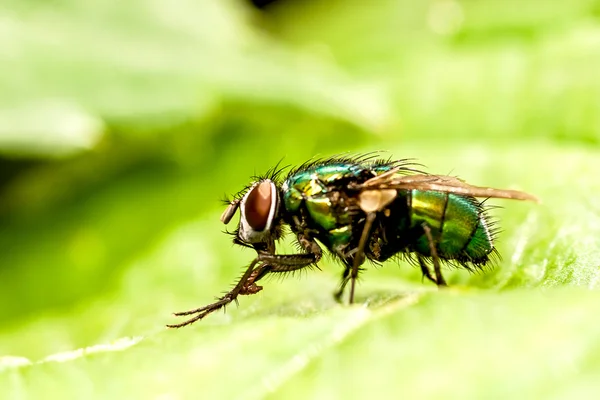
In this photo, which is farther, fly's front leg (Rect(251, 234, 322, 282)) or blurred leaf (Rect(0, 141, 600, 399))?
fly's front leg (Rect(251, 234, 322, 282))

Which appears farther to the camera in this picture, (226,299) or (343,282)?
(343,282)

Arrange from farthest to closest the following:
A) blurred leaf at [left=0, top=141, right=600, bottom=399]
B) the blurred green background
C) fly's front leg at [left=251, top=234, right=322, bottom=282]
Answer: fly's front leg at [left=251, top=234, right=322, bottom=282] < the blurred green background < blurred leaf at [left=0, top=141, right=600, bottom=399]

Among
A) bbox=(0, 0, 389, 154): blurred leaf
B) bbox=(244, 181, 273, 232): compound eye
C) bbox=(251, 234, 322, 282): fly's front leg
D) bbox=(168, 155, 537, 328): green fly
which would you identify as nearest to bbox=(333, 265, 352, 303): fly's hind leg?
bbox=(168, 155, 537, 328): green fly

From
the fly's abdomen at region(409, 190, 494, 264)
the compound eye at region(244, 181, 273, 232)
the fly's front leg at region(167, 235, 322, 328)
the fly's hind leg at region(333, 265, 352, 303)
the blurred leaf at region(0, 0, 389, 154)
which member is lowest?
the fly's hind leg at region(333, 265, 352, 303)

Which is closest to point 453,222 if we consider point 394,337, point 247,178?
point 394,337

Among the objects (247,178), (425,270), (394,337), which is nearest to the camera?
(394,337)

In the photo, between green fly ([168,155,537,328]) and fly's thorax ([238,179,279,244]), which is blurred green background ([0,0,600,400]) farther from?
fly's thorax ([238,179,279,244])

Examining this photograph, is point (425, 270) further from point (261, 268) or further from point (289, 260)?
point (261, 268)
